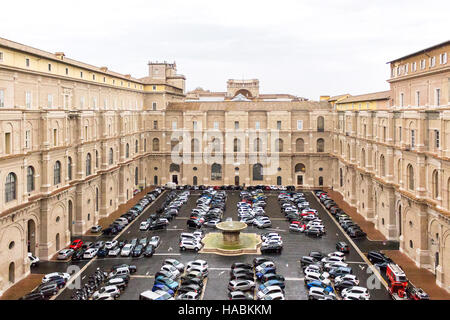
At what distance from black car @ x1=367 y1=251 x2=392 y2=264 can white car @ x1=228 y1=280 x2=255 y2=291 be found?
536 inches

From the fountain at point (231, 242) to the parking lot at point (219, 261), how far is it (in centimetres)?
126

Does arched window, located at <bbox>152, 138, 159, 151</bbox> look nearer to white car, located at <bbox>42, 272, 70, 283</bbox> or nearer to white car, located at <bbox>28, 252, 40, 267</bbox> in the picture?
white car, located at <bbox>28, 252, 40, 267</bbox>

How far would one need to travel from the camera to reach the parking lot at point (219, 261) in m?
32.0

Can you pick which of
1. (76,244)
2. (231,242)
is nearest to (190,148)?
(231,242)

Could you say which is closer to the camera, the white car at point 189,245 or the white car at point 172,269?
the white car at point 172,269

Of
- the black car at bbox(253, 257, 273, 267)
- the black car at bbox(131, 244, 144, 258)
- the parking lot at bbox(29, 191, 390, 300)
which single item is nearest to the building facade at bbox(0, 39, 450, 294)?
the parking lot at bbox(29, 191, 390, 300)

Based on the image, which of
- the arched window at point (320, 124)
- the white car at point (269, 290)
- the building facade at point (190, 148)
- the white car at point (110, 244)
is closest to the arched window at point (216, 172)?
the building facade at point (190, 148)

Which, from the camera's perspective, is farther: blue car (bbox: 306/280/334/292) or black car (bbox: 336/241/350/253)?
black car (bbox: 336/241/350/253)

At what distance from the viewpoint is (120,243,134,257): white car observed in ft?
132

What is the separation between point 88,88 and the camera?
54844 mm

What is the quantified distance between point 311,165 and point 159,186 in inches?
1209

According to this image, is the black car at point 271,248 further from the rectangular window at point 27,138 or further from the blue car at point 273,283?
the rectangular window at point 27,138
